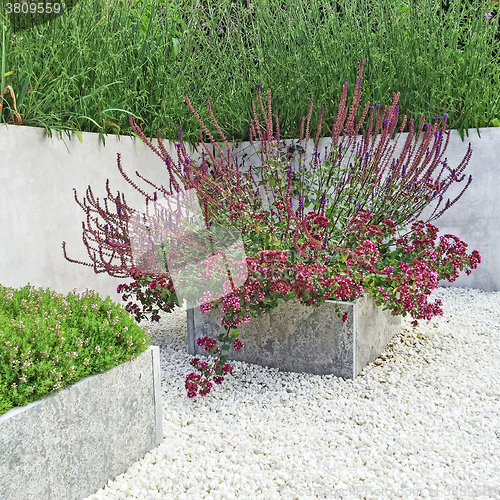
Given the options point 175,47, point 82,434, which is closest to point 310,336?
point 82,434

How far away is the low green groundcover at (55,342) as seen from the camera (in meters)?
1.39

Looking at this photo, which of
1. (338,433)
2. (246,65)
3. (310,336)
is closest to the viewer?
(338,433)

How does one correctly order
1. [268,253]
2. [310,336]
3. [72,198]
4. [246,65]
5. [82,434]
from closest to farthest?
1. [82,434]
2. [268,253]
3. [310,336]
4. [72,198]
5. [246,65]

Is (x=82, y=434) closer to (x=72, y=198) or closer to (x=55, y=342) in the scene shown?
(x=55, y=342)

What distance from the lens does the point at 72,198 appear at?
3299 millimetres

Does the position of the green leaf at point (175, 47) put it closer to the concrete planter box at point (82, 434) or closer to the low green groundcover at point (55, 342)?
the low green groundcover at point (55, 342)

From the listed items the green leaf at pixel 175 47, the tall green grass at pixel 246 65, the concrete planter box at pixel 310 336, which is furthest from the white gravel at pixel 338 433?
the green leaf at pixel 175 47

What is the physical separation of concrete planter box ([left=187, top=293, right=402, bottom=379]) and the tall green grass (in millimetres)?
1756

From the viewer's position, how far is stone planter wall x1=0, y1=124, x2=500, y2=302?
2914 millimetres

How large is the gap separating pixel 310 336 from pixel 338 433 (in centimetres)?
56

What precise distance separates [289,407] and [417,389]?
2.09ft

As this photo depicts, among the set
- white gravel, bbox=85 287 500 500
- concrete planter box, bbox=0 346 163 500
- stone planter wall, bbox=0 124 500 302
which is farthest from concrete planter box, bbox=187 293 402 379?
stone planter wall, bbox=0 124 500 302

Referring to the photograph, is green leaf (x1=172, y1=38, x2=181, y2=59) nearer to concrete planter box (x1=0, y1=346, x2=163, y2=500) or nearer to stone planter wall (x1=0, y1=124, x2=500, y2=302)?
stone planter wall (x1=0, y1=124, x2=500, y2=302)

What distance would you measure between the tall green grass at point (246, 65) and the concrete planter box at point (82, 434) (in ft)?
6.64
